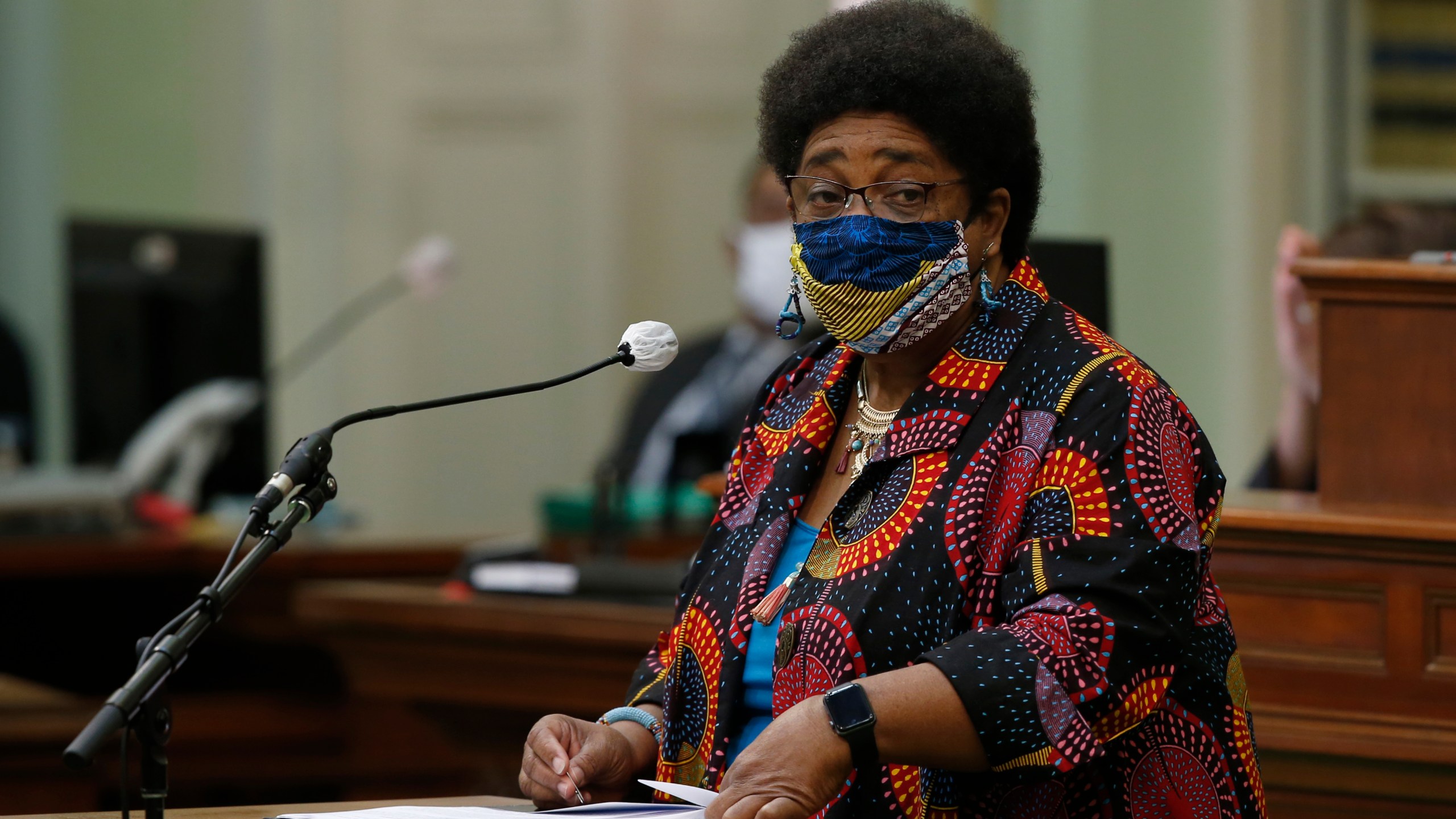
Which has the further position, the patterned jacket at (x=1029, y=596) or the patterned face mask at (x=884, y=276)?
the patterned face mask at (x=884, y=276)

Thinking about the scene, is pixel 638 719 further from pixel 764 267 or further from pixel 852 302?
pixel 764 267

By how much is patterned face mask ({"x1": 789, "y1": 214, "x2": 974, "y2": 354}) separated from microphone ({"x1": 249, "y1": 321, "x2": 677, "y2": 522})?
156 mm

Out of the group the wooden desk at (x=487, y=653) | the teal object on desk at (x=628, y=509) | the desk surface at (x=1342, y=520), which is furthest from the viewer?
the teal object on desk at (x=628, y=509)

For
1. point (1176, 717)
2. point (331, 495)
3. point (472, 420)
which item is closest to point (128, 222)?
point (472, 420)

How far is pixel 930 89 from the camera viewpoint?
163 centimetres

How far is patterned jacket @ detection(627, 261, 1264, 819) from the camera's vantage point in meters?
1.44

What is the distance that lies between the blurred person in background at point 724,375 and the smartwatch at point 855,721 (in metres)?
3.02

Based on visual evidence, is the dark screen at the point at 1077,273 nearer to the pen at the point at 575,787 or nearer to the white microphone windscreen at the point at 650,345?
the white microphone windscreen at the point at 650,345

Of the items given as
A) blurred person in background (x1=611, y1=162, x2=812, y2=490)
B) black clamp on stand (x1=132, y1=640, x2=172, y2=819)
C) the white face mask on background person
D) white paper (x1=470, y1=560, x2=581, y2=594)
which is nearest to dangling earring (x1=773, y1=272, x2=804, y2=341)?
black clamp on stand (x1=132, y1=640, x2=172, y2=819)

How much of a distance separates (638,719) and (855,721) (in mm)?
457

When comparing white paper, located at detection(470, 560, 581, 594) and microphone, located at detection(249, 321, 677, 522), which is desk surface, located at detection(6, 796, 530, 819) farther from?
white paper, located at detection(470, 560, 581, 594)

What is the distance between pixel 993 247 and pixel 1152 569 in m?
0.40

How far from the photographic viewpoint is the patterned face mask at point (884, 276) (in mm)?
1646

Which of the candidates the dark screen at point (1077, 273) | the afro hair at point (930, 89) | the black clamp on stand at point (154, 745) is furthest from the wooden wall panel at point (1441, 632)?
the black clamp on stand at point (154, 745)
